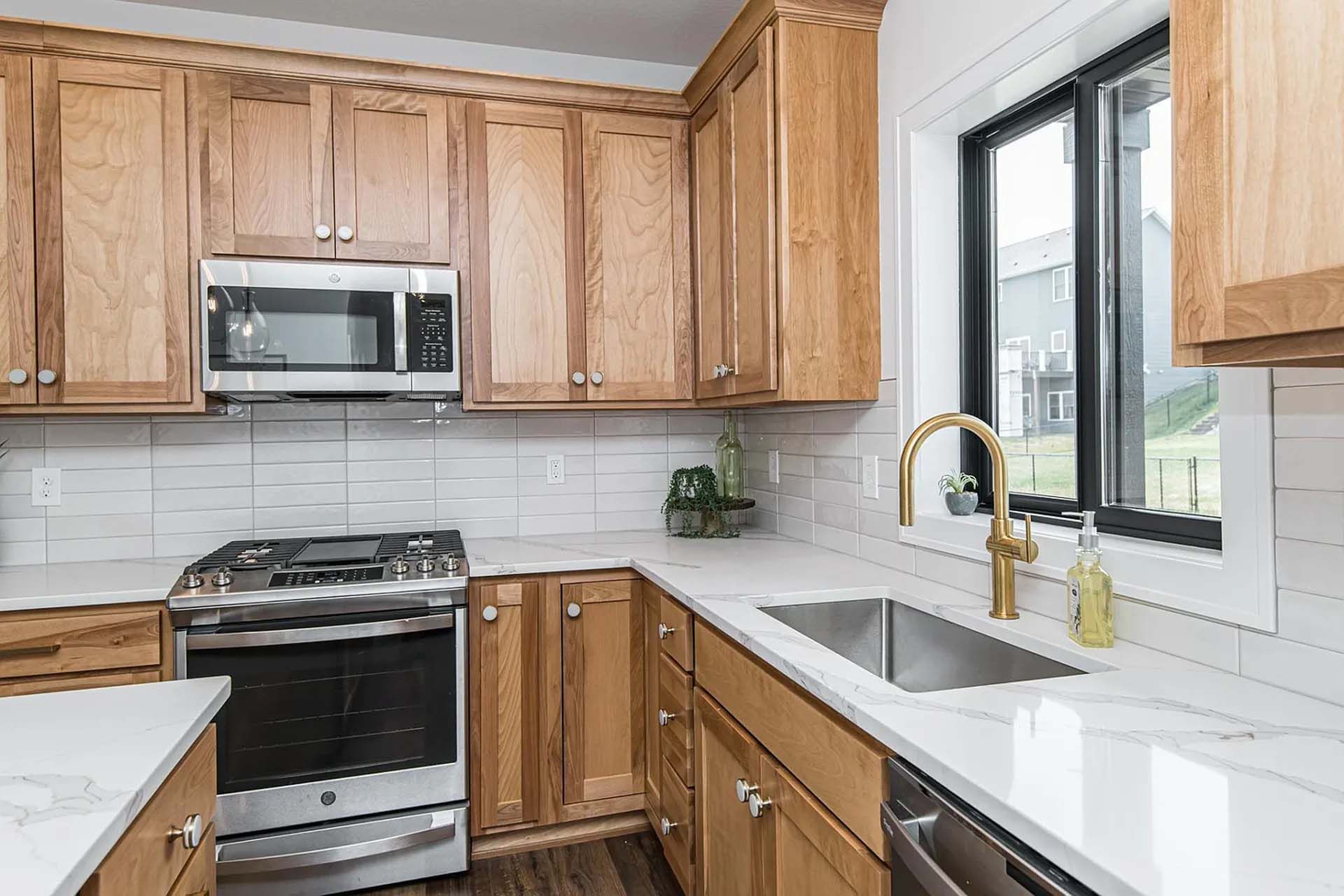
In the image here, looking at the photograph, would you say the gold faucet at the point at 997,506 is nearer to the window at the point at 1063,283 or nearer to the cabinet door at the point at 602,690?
the window at the point at 1063,283

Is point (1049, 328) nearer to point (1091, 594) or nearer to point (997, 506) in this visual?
point (997, 506)

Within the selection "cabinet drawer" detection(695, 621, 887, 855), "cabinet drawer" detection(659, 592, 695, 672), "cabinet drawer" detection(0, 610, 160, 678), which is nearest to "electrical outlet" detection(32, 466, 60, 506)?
"cabinet drawer" detection(0, 610, 160, 678)

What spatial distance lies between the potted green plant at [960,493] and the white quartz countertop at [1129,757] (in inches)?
16.0

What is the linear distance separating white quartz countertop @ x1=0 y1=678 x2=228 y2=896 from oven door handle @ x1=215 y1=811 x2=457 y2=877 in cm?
115

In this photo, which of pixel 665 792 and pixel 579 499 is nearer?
pixel 665 792

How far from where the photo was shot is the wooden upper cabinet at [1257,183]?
73 centimetres

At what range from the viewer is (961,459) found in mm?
2088

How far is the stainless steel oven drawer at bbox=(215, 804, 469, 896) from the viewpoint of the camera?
6.79 ft

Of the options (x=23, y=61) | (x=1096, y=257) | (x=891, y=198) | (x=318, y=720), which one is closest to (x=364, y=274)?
(x=23, y=61)

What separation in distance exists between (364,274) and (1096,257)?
194 centimetres

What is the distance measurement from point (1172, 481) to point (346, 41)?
9.10ft

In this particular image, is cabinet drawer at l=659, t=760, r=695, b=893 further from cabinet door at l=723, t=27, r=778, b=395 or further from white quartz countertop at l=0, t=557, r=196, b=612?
white quartz countertop at l=0, t=557, r=196, b=612

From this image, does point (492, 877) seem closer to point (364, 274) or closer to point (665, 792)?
point (665, 792)

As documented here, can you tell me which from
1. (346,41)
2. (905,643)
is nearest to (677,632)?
(905,643)
